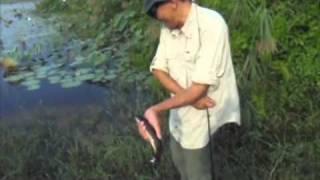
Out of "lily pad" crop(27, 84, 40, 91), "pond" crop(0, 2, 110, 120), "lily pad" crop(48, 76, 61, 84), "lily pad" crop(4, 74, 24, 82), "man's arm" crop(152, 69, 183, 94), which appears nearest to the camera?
"man's arm" crop(152, 69, 183, 94)

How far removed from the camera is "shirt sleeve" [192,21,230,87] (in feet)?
9.76

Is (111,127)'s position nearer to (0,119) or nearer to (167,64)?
(0,119)

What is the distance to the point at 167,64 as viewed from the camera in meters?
3.21

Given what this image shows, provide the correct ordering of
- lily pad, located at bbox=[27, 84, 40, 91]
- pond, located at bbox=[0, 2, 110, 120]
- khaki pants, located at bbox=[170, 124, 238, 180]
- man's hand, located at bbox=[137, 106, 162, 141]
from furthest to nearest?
lily pad, located at bbox=[27, 84, 40, 91] < pond, located at bbox=[0, 2, 110, 120] < khaki pants, located at bbox=[170, 124, 238, 180] < man's hand, located at bbox=[137, 106, 162, 141]

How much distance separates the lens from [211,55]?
2986mm

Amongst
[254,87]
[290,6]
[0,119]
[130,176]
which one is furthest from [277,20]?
[0,119]

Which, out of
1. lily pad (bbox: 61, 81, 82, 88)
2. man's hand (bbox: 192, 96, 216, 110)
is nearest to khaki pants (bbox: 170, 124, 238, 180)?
man's hand (bbox: 192, 96, 216, 110)

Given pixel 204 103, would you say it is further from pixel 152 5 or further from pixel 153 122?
pixel 152 5

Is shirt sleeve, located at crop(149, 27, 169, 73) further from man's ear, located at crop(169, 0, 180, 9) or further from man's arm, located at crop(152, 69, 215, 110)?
man's ear, located at crop(169, 0, 180, 9)

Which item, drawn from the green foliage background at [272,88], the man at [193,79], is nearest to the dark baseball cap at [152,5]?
the man at [193,79]

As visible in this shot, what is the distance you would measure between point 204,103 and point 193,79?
0.15m

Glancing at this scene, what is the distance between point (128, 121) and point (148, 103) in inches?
9.6

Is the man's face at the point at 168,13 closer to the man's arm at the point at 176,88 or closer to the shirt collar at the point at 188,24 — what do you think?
the shirt collar at the point at 188,24

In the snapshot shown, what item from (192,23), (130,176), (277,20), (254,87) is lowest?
(130,176)
